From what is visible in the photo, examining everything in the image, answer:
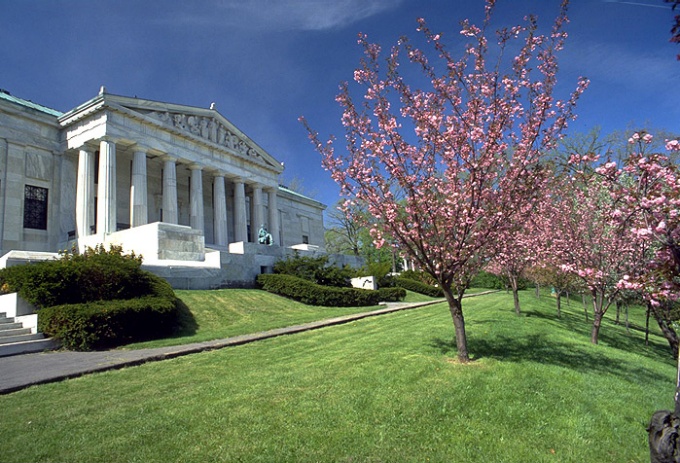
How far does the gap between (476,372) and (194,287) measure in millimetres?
14117

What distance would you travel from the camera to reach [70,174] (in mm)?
25750

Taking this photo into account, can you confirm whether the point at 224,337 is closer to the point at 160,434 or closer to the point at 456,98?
the point at 160,434

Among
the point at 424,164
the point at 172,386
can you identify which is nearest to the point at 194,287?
the point at 172,386

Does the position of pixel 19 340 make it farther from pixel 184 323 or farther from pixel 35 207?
pixel 35 207

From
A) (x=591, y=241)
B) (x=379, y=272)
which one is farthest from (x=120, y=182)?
(x=591, y=241)

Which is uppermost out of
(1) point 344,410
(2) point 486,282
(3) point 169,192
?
(3) point 169,192

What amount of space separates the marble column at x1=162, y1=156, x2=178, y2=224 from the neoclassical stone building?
0.23 feet

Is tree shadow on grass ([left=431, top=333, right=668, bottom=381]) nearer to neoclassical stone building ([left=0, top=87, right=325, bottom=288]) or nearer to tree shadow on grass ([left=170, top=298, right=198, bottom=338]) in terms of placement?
tree shadow on grass ([left=170, top=298, right=198, bottom=338])

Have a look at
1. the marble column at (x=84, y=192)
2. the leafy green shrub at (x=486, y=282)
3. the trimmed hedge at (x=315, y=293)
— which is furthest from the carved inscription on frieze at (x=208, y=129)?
the leafy green shrub at (x=486, y=282)

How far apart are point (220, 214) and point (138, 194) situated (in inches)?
293

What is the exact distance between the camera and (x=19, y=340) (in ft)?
32.3

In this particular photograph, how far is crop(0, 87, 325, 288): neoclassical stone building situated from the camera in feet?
67.6

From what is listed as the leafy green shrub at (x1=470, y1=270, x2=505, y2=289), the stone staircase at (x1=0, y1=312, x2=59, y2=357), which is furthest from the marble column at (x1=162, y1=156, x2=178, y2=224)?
the leafy green shrub at (x1=470, y1=270, x2=505, y2=289)

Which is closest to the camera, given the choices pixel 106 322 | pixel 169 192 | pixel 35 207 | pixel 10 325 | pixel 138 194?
pixel 106 322
